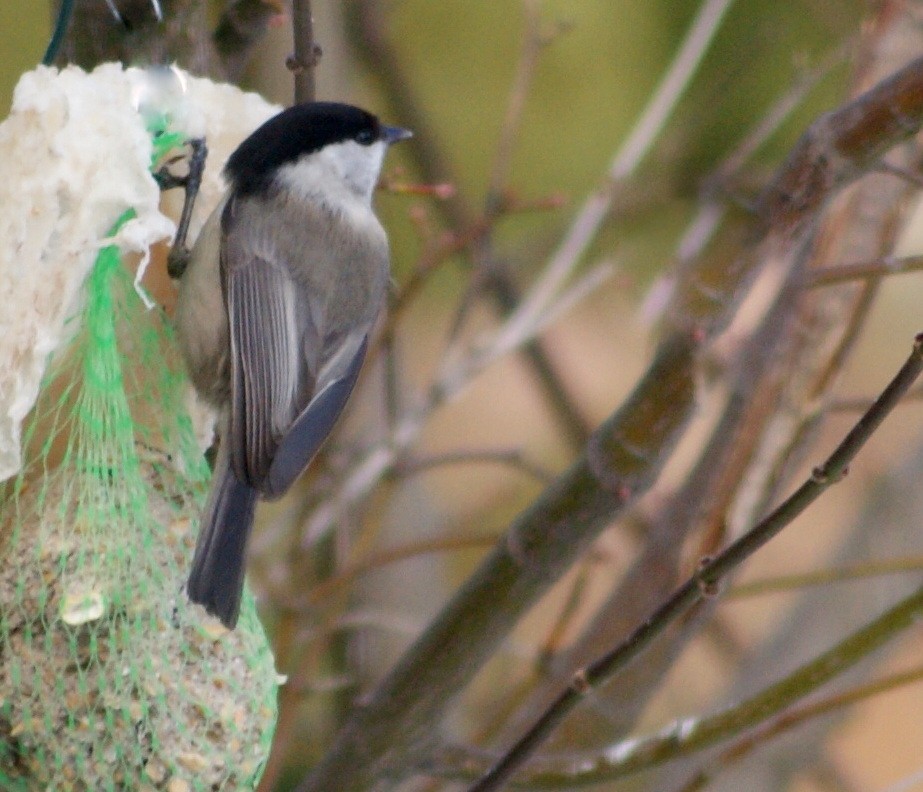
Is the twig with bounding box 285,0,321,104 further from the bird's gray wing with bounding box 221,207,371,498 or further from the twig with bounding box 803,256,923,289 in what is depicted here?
the twig with bounding box 803,256,923,289

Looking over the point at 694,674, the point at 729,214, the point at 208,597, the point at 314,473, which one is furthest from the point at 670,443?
the point at 694,674

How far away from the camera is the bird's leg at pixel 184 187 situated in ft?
4.49

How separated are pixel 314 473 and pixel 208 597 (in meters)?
0.87

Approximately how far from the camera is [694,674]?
307cm

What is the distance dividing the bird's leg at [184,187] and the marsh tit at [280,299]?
17 millimetres

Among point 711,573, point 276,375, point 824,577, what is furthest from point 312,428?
point 824,577

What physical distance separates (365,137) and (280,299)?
0.23 m

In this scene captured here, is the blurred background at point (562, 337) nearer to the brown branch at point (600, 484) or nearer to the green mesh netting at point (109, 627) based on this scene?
the brown branch at point (600, 484)

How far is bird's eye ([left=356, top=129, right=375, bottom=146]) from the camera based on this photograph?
1.49 metres

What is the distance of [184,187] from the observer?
1410mm

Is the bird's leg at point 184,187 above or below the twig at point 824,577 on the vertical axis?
above

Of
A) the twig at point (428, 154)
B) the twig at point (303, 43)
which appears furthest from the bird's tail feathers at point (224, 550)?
the twig at point (428, 154)

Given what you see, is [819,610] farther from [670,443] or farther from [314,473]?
[670,443]

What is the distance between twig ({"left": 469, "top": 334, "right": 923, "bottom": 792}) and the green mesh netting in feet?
0.77
